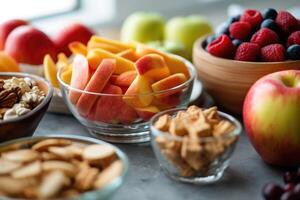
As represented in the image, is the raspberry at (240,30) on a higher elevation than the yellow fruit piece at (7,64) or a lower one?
higher

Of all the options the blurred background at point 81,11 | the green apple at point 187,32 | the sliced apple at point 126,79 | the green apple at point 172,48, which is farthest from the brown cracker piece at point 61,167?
the blurred background at point 81,11

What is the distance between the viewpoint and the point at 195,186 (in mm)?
767

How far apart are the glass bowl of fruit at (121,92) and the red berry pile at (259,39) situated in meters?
0.09

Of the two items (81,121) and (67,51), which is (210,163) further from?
(67,51)

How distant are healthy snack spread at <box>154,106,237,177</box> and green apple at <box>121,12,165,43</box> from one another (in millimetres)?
611

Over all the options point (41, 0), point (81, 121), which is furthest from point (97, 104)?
point (41, 0)

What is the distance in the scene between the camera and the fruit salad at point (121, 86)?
2.80ft

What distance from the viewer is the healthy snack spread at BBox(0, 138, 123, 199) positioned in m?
0.64

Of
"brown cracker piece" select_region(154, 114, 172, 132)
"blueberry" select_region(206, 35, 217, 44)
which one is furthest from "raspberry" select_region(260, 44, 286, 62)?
"brown cracker piece" select_region(154, 114, 172, 132)

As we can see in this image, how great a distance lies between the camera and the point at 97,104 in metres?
0.86

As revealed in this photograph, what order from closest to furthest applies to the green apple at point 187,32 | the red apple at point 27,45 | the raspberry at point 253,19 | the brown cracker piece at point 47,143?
the brown cracker piece at point 47,143 → the raspberry at point 253,19 → the red apple at point 27,45 → the green apple at point 187,32

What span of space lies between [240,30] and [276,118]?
0.22 metres

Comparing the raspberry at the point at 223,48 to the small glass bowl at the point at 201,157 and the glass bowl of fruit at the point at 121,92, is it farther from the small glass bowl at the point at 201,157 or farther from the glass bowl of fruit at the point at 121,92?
the small glass bowl at the point at 201,157

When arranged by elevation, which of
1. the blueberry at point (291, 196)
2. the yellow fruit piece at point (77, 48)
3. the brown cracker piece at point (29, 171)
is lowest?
the blueberry at point (291, 196)
